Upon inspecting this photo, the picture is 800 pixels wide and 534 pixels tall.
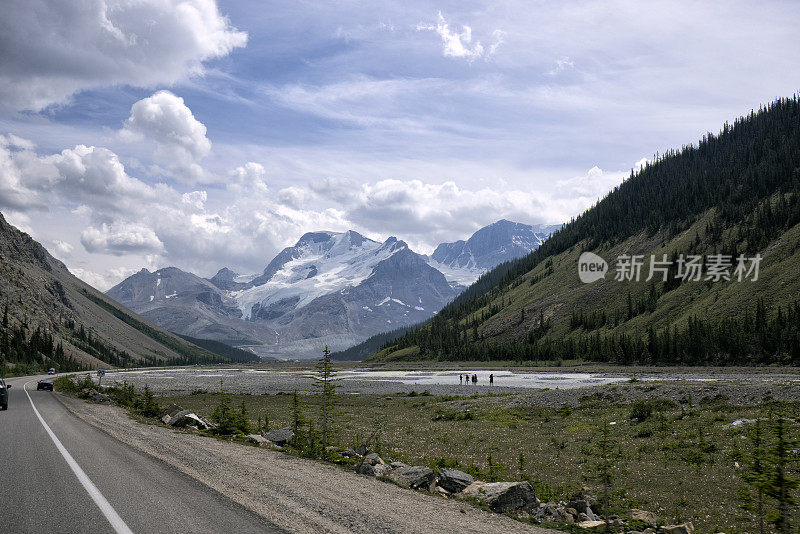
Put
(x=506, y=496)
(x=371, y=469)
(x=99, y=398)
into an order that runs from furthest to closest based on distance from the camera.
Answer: (x=99, y=398), (x=371, y=469), (x=506, y=496)

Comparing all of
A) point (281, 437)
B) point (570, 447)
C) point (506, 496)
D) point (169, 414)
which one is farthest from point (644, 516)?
point (169, 414)

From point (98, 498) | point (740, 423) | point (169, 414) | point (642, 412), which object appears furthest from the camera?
point (169, 414)

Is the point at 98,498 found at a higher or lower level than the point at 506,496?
higher

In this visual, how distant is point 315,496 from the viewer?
46.6 ft

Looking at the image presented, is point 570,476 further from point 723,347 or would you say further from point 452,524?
point 723,347

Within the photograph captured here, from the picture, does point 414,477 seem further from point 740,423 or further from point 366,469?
point 740,423

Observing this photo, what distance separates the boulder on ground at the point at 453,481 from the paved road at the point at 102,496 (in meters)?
7.91

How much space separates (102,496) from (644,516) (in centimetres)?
1678

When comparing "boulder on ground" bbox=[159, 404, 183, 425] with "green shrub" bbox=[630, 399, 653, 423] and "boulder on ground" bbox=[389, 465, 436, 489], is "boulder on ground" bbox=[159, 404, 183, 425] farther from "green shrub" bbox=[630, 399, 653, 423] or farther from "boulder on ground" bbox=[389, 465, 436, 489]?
"green shrub" bbox=[630, 399, 653, 423]

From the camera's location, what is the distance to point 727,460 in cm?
2281

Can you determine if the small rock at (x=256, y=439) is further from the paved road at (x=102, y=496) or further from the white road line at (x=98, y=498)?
the white road line at (x=98, y=498)

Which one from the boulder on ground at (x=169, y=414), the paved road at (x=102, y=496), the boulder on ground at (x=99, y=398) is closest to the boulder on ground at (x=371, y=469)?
the paved road at (x=102, y=496)

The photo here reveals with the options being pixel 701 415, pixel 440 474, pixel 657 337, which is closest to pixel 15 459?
pixel 440 474

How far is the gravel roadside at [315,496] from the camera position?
12.0 meters
